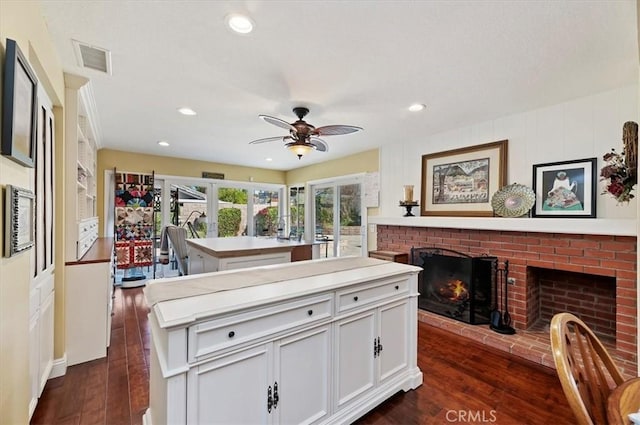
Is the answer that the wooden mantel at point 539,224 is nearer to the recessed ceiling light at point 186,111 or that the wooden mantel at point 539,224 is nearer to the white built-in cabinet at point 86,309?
the recessed ceiling light at point 186,111

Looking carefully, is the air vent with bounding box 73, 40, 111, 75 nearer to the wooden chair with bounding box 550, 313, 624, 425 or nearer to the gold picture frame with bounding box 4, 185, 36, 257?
the gold picture frame with bounding box 4, 185, 36, 257

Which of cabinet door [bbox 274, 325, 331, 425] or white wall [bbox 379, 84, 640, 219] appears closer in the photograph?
cabinet door [bbox 274, 325, 331, 425]

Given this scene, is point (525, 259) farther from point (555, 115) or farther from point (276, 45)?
point (276, 45)

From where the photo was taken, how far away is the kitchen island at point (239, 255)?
2889 mm

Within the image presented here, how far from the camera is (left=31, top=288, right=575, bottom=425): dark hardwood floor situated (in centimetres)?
177

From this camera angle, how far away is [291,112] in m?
2.96

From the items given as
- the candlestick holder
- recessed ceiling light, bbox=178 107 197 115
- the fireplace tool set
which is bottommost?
the fireplace tool set

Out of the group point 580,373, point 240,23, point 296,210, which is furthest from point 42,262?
point 296,210

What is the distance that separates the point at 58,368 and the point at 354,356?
2.33 metres

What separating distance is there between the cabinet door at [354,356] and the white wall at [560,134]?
7.67 feet

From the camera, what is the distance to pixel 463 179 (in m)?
3.45

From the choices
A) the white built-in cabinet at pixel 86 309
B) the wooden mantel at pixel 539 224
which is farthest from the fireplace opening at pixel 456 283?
the white built-in cabinet at pixel 86 309

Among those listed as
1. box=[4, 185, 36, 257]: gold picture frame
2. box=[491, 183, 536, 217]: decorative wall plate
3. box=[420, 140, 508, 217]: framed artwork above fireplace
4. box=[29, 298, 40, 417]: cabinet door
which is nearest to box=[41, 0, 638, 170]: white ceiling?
box=[420, 140, 508, 217]: framed artwork above fireplace

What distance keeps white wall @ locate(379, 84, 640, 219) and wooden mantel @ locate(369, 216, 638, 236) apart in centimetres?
23
